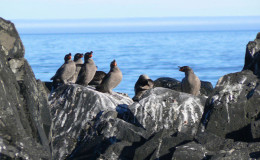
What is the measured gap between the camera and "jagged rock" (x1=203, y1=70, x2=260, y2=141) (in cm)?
915

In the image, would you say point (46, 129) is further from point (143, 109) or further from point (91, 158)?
point (143, 109)

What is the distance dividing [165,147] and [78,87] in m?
3.72

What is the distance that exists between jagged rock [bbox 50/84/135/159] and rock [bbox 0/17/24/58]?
2500mm

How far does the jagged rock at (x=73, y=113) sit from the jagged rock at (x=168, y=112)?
25.1 inches

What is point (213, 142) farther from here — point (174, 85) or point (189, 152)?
point (174, 85)

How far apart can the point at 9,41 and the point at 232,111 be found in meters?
4.36

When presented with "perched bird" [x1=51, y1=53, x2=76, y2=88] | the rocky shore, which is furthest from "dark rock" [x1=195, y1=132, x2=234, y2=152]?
"perched bird" [x1=51, y1=53, x2=76, y2=88]

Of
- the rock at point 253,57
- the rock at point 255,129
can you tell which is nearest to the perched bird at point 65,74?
the rock at point 253,57

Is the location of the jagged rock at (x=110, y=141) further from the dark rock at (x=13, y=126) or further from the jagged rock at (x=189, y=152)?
the dark rock at (x=13, y=126)

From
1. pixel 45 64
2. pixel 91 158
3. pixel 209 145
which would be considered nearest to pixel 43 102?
pixel 91 158

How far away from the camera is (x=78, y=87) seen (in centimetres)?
1122

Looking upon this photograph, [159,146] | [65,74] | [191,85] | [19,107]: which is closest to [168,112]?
[159,146]

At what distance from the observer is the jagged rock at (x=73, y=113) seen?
10086 millimetres

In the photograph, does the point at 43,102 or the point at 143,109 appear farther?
the point at 143,109
